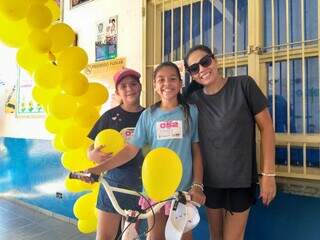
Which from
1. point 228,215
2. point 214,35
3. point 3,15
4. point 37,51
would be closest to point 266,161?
point 228,215

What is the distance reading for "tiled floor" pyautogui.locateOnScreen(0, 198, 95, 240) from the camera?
3.04 meters

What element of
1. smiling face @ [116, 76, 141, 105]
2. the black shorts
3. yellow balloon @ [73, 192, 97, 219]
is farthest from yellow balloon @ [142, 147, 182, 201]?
yellow balloon @ [73, 192, 97, 219]

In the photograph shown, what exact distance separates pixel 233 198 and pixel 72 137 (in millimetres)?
1028

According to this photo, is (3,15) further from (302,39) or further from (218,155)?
(302,39)

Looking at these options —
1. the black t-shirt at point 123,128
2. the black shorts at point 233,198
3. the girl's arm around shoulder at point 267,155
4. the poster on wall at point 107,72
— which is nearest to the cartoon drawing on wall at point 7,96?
the poster on wall at point 107,72

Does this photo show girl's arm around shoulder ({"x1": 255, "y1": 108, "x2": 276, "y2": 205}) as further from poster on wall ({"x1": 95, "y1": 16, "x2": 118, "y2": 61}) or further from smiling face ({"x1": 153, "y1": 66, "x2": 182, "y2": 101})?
poster on wall ({"x1": 95, "y1": 16, "x2": 118, "y2": 61})

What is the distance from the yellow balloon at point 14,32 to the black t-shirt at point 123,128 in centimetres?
70

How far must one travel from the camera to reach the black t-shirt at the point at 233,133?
56.6 inches

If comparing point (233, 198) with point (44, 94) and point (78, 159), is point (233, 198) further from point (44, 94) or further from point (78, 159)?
point (44, 94)

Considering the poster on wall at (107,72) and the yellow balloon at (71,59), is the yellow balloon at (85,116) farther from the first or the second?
the poster on wall at (107,72)

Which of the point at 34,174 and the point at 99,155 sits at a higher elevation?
the point at 99,155

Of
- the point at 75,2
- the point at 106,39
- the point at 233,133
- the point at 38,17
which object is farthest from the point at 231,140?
the point at 75,2

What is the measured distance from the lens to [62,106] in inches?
74.5

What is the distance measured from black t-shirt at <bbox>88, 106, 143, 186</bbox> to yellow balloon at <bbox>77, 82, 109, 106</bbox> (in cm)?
20
